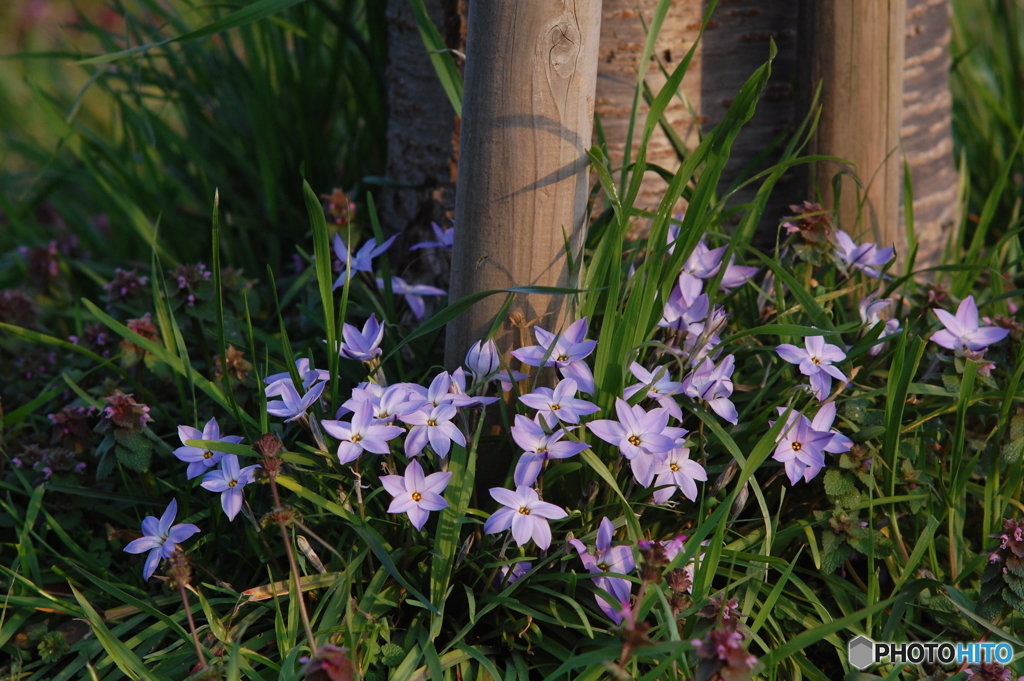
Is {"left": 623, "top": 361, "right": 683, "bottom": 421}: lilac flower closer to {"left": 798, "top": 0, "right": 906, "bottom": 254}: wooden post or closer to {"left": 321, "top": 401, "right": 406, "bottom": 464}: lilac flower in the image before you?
{"left": 321, "top": 401, "right": 406, "bottom": 464}: lilac flower

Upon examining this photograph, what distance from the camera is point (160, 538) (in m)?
1.24

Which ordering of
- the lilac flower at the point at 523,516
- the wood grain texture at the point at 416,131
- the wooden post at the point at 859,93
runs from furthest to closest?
the wood grain texture at the point at 416,131 < the wooden post at the point at 859,93 < the lilac flower at the point at 523,516

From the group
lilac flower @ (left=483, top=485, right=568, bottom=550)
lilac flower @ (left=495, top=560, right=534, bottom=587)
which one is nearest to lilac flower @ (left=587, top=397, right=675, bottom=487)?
lilac flower @ (left=483, top=485, right=568, bottom=550)

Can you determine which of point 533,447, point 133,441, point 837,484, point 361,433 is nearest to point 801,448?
point 837,484

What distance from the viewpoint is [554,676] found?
113cm

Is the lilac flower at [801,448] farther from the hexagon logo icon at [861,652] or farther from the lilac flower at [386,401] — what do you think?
the lilac flower at [386,401]

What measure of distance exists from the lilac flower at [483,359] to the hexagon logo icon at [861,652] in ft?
2.32

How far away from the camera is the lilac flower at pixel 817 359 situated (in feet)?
4.29

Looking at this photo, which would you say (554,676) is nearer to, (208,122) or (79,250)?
(208,122)

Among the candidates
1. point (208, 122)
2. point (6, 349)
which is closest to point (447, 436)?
point (6, 349)

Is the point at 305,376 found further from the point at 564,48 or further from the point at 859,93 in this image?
the point at 859,93

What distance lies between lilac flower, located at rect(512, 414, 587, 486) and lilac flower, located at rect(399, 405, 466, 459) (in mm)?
89

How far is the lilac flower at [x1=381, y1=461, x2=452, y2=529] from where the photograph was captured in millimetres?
1138

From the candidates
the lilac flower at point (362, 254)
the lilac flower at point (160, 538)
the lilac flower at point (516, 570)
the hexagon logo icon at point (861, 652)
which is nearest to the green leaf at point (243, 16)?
the lilac flower at point (362, 254)
